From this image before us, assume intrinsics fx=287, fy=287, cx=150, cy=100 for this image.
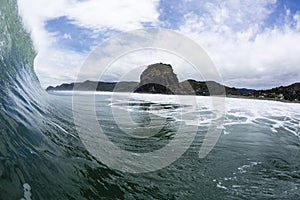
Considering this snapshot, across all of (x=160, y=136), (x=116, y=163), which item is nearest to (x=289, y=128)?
(x=160, y=136)

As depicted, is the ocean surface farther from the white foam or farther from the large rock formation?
the large rock formation

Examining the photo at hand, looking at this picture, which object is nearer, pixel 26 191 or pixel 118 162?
pixel 26 191

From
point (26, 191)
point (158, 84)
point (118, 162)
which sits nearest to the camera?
point (26, 191)

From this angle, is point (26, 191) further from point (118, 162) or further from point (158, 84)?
point (158, 84)

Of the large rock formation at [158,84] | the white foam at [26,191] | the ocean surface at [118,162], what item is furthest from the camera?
the large rock formation at [158,84]

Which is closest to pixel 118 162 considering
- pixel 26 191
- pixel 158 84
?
A: pixel 26 191

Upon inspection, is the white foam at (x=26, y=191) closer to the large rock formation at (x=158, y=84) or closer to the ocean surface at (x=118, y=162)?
the ocean surface at (x=118, y=162)

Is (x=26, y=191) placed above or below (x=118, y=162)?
above

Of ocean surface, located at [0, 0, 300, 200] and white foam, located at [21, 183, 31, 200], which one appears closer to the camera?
white foam, located at [21, 183, 31, 200]

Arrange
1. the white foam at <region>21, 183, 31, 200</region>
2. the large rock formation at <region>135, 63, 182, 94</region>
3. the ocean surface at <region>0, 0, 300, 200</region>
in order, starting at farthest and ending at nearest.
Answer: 1. the large rock formation at <region>135, 63, 182, 94</region>
2. the ocean surface at <region>0, 0, 300, 200</region>
3. the white foam at <region>21, 183, 31, 200</region>

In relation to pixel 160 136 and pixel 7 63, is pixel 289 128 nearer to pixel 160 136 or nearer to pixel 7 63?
pixel 160 136

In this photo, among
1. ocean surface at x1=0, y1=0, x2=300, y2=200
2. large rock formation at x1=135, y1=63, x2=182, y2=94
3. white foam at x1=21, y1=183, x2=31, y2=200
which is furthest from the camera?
large rock formation at x1=135, y1=63, x2=182, y2=94

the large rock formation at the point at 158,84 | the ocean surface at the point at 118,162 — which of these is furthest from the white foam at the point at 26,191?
the large rock formation at the point at 158,84

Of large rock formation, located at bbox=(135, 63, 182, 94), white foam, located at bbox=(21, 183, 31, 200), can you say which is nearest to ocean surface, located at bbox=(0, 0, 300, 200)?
white foam, located at bbox=(21, 183, 31, 200)
